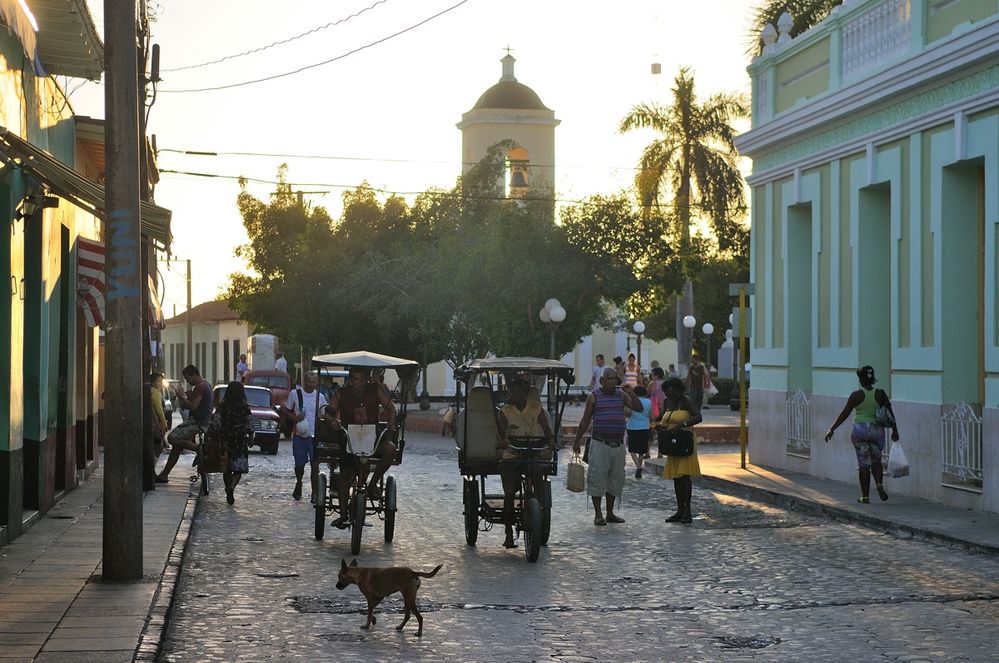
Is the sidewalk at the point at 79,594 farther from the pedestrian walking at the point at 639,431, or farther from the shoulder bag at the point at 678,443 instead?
the pedestrian walking at the point at 639,431

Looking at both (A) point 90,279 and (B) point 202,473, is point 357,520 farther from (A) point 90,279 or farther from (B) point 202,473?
(A) point 90,279

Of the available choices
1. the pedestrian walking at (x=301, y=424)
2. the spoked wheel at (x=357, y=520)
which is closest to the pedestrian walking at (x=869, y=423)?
the spoked wheel at (x=357, y=520)

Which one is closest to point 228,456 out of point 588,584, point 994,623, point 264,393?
point 588,584

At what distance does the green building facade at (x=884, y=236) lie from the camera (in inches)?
695

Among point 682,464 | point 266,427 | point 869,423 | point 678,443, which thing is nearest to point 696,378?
point 266,427

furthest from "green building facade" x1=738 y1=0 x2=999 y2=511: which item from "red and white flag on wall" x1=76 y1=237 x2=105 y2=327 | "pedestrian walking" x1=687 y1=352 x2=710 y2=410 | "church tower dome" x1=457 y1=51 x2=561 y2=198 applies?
"church tower dome" x1=457 y1=51 x2=561 y2=198

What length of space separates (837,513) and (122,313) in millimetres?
9111

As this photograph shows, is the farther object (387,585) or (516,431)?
(516,431)

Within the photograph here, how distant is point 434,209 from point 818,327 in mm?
31532

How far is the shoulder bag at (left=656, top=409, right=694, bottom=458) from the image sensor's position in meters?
16.5

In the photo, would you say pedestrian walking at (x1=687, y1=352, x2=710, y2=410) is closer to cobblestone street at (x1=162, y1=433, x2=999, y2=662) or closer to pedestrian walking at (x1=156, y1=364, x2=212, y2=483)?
pedestrian walking at (x1=156, y1=364, x2=212, y2=483)

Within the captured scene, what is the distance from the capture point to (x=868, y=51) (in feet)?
68.4

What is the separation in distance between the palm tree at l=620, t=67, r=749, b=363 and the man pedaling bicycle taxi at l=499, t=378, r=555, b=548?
35.7 meters

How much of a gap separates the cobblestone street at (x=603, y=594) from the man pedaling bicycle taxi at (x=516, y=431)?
0.49 m
